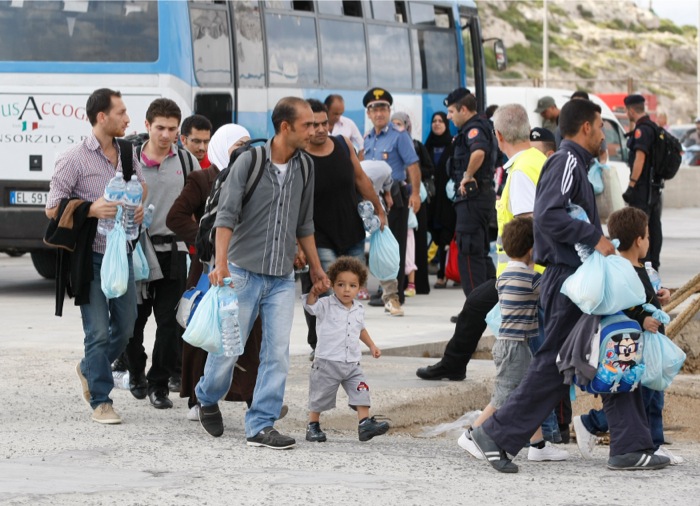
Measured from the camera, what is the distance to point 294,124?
23.1 ft

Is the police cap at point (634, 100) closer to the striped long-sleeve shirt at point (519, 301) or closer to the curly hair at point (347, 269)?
the curly hair at point (347, 269)

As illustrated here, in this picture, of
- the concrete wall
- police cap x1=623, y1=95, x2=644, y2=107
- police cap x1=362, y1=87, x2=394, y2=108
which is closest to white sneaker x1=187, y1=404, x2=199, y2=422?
police cap x1=362, y1=87, x2=394, y2=108

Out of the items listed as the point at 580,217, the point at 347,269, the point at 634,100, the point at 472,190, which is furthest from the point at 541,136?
the point at 634,100

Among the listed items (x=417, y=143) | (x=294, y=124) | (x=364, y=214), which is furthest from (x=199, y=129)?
(x=417, y=143)

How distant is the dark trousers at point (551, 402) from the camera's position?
6.48m

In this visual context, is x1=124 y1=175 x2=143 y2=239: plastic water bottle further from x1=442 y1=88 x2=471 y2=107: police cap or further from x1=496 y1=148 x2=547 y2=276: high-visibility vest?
x1=442 y1=88 x2=471 y2=107: police cap

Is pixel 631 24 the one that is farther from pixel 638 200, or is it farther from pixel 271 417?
pixel 271 417

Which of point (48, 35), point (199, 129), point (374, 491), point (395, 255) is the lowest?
point (374, 491)

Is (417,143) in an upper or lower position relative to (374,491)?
upper

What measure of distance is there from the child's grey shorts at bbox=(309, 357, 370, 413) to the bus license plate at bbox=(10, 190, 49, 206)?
7.38 metres

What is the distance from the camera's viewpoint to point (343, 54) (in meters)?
17.1

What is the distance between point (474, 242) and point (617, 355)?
4.93m

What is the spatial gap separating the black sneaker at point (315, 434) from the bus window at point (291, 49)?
8.88 m

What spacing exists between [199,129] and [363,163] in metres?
3.20
